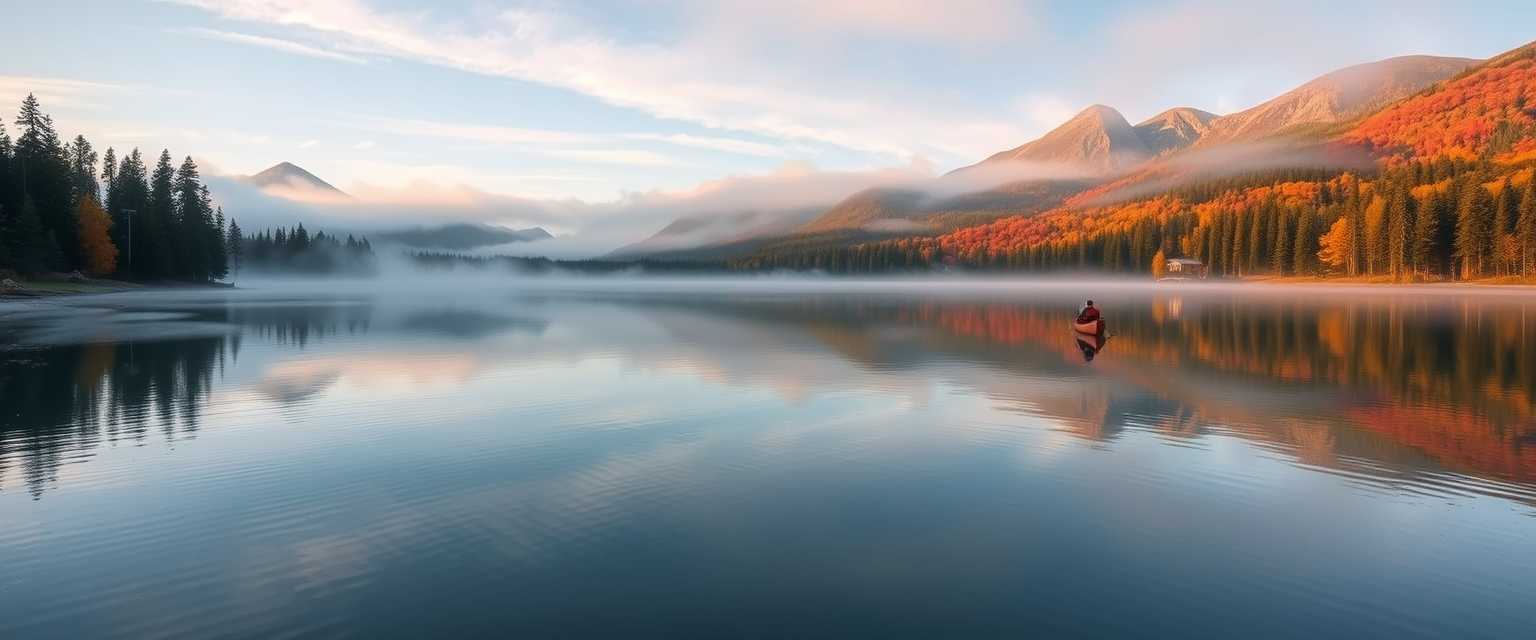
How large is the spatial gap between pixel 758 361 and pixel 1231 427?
17.8 metres

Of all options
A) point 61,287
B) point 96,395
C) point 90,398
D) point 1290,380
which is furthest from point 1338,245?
point 61,287

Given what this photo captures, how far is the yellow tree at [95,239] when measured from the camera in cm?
9100

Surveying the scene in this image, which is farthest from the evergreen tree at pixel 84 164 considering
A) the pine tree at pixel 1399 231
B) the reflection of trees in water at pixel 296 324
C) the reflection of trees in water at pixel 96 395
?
the pine tree at pixel 1399 231

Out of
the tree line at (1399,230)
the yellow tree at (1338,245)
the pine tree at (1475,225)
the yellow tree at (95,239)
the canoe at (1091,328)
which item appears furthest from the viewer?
the yellow tree at (1338,245)

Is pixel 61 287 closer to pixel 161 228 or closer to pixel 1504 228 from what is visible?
pixel 161 228

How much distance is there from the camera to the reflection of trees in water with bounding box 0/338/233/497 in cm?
1619

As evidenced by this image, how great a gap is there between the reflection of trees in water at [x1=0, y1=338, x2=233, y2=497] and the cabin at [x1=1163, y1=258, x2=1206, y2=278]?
594 ft


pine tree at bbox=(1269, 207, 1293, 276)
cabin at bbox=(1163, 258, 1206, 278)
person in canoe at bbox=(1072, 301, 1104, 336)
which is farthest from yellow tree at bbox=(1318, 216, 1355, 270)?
person in canoe at bbox=(1072, 301, 1104, 336)

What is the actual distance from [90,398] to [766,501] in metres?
20.9

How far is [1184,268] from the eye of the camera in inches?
7042

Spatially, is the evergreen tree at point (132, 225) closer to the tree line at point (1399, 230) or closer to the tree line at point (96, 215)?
the tree line at point (96, 215)

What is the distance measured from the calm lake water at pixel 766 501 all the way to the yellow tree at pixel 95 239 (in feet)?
263

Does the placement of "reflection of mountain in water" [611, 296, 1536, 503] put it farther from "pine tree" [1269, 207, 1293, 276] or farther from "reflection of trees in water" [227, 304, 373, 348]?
"pine tree" [1269, 207, 1293, 276]

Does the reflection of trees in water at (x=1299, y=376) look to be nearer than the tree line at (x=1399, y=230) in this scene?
Yes
